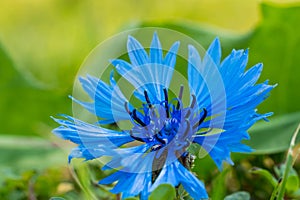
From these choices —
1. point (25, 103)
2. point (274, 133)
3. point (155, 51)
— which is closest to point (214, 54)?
point (155, 51)

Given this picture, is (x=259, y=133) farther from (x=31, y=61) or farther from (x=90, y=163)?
(x=31, y=61)

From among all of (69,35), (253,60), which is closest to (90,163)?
(253,60)

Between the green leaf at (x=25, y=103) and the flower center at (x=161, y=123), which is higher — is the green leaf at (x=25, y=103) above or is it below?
above

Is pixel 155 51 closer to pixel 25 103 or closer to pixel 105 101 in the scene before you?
pixel 105 101

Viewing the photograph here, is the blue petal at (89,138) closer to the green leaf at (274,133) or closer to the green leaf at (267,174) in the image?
the green leaf at (267,174)

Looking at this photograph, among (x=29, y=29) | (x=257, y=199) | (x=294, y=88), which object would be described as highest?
(x=29, y=29)

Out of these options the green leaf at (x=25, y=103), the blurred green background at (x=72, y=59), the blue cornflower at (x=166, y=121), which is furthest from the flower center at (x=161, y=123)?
the green leaf at (x=25, y=103)
